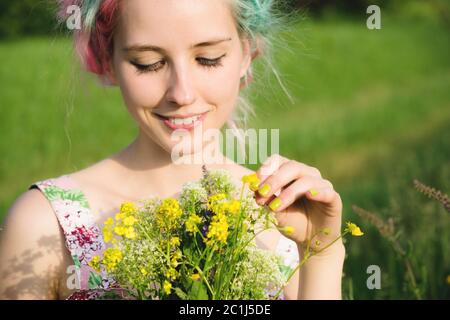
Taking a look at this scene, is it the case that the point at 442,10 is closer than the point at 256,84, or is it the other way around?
the point at 256,84

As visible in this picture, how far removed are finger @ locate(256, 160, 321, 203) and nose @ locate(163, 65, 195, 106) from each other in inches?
19.6

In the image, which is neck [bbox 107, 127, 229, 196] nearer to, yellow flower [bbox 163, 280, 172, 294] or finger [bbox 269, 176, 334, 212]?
finger [bbox 269, 176, 334, 212]

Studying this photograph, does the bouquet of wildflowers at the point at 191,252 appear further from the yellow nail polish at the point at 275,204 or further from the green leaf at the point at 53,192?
the green leaf at the point at 53,192

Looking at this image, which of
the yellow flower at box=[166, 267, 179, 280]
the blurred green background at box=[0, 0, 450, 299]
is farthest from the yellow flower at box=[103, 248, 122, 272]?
the blurred green background at box=[0, 0, 450, 299]

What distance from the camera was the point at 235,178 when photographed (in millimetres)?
2861

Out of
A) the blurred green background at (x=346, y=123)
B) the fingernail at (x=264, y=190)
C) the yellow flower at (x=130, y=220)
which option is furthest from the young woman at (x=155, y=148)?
the yellow flower at (x=130, y=220)

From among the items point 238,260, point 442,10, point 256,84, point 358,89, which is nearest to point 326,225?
point 238,260

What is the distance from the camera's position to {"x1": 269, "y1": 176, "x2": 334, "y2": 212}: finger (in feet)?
5.86

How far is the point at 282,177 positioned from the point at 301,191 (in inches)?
2.6

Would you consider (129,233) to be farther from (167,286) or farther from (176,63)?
(176,63)

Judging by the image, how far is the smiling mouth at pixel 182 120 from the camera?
2.37 m

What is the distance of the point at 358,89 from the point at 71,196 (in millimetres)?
13641
